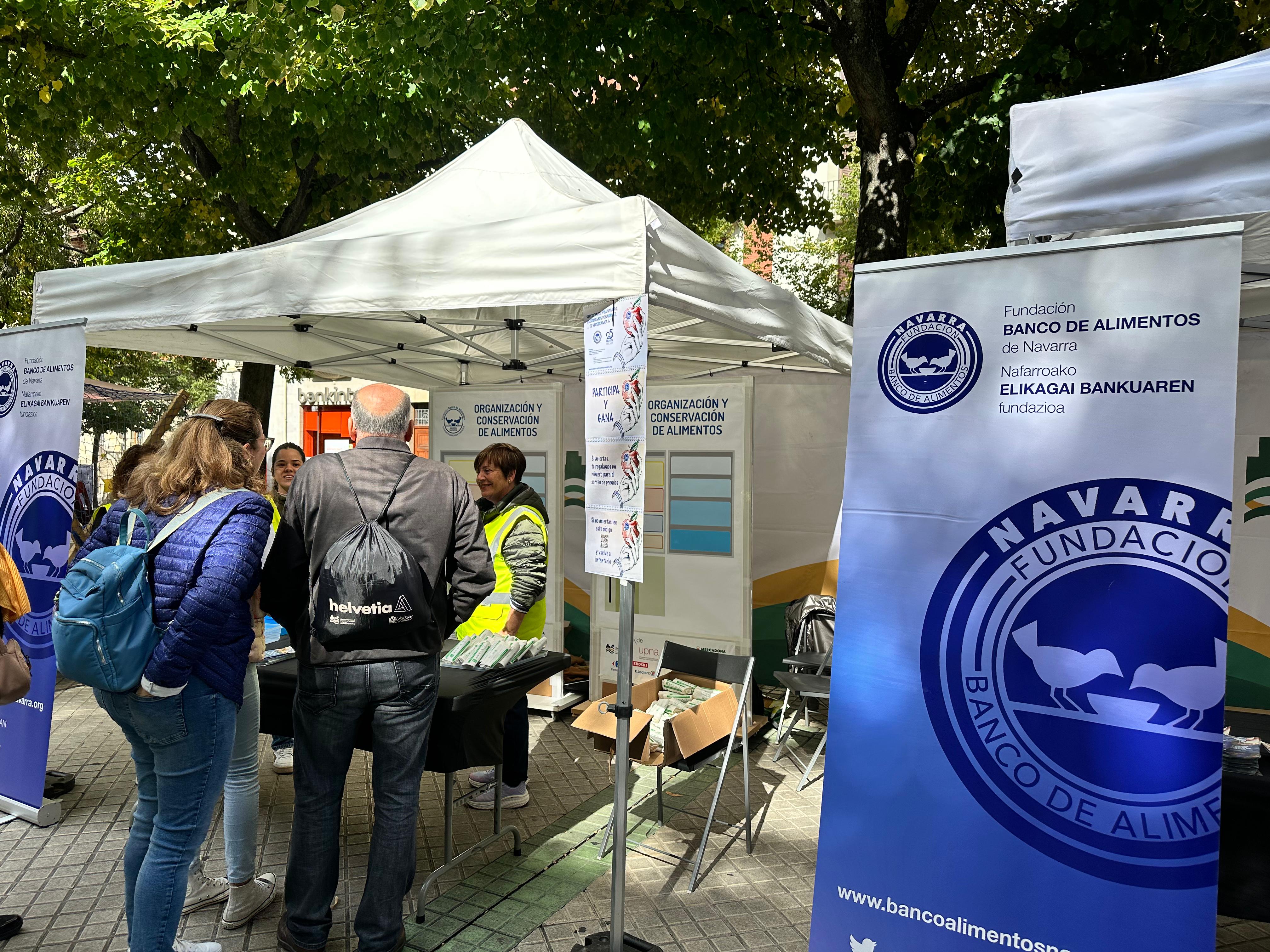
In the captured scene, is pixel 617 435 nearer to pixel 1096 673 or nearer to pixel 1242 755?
pixel 1096 673

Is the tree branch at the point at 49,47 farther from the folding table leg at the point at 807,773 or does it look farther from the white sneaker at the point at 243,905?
the folding table leg at the point at 807,773

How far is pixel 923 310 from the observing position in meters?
2.39

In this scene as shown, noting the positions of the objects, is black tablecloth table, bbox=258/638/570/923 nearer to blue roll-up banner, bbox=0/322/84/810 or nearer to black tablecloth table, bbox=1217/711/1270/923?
blue roll-up banner, bbox=0/322/84/810

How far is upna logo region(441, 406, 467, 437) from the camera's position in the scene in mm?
6223

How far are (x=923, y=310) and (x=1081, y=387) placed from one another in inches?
17.4

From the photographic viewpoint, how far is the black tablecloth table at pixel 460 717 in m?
3.17

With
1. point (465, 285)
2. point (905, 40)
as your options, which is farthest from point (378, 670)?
point (905, 40)

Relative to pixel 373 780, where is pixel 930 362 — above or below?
above

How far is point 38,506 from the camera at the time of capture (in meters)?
3.96

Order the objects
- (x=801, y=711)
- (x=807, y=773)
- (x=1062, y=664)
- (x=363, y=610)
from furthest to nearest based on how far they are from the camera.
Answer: (x=801, y=711)
(x=807, y=773)
(x=363, y=610)
(x=1062, y=664)

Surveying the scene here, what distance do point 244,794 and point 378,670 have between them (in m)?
0.88

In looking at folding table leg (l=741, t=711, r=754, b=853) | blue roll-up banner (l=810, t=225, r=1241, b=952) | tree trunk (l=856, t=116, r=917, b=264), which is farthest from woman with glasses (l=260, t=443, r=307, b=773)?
tree trunk (l=856, t=116, r=917, b=264)

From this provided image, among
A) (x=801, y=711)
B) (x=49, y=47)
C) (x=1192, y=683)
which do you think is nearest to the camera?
(x=1192, y=683)

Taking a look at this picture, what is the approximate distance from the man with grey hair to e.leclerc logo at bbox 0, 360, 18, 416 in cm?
227
